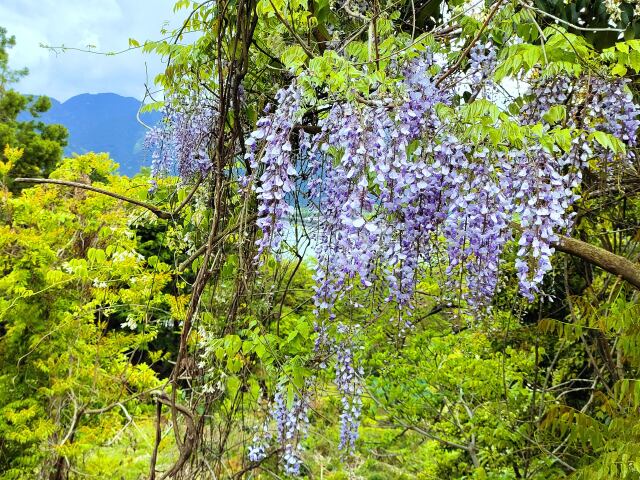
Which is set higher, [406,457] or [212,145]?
[212,145]

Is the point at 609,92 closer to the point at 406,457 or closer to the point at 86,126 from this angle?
the point at 406,457

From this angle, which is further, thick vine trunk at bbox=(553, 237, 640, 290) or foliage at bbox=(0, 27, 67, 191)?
foliage at bbox=(0, 27, 67, 191)

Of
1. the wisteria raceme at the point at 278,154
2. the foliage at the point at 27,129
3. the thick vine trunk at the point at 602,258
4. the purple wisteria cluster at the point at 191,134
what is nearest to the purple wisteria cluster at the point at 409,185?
the wisteria raceme at the point at 278,154

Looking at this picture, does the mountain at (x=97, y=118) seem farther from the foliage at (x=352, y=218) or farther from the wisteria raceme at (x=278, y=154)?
the wisteria raceme at (x=278, y=154)

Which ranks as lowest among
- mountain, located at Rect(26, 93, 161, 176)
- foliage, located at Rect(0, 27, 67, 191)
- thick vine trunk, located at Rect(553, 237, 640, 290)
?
thick vine trunk, located at Rect(553, 237, 640, 290)

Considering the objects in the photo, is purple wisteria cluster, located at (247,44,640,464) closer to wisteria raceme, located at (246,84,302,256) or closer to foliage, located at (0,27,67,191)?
wisteria raceme, located at (246,84,302,256)

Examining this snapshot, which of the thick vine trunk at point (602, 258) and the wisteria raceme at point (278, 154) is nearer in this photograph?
the wisteria raceme at point (278, 154)

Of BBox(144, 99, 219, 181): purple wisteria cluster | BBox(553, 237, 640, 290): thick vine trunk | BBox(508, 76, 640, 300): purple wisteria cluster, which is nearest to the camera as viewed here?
BBox(508, 76, 640, 300): purple wisteria cluster

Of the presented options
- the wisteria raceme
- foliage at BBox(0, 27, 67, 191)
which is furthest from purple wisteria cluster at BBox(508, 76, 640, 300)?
foliage at BBox(0, 27, 67, 191)

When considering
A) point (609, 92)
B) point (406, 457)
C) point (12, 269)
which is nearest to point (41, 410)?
point (12, 269)

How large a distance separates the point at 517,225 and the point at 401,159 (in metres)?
0.71

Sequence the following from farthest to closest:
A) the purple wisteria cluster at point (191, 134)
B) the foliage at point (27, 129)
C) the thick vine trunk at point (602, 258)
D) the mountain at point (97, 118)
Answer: the mountain at point (97, 118) < the foliage at point (27, 129) < the purple wisteria cluster at point (191, 134) < the thick vine trunk at point (602, 258)

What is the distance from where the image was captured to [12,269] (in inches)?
165

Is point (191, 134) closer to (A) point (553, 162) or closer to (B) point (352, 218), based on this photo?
(B) point (352, 218)
